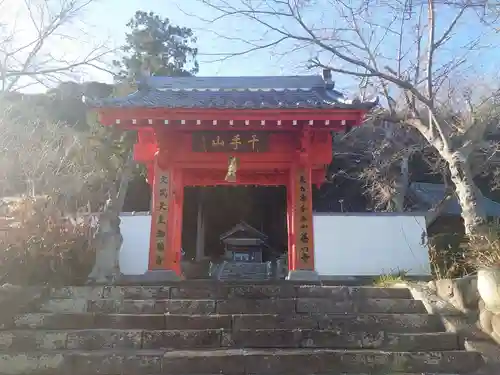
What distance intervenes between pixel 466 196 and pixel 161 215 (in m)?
5.01

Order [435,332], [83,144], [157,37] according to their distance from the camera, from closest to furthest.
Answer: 1. [435,332]
2. [83,144]
3. [157,37]

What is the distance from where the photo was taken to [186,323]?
4.95 metres

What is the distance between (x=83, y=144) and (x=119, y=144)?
1904 millimetres

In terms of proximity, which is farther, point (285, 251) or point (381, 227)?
point (285, 251)

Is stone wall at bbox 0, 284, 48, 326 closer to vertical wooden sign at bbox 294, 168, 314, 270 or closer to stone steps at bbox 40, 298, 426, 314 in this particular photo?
stone steps at bbox 40, 298, 426, 314

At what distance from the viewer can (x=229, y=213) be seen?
64.2 feet

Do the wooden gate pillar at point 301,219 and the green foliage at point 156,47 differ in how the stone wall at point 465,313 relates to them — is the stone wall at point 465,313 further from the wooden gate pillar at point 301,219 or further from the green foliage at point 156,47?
the green foliage at point 156,47

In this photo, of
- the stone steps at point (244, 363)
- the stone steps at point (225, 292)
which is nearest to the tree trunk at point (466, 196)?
the stone steps at point (225, 292)

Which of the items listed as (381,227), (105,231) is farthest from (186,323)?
(381,227)

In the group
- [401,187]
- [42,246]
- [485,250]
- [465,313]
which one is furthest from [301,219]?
[401,187]

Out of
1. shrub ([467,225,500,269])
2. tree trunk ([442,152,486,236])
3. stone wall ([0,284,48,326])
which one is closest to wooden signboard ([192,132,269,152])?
tree trunk ([442,152,486,236])

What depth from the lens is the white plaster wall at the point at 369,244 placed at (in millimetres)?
11781

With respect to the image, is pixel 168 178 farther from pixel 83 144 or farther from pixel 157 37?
pixel 157 37

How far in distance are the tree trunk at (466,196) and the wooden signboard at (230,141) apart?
126 inches
